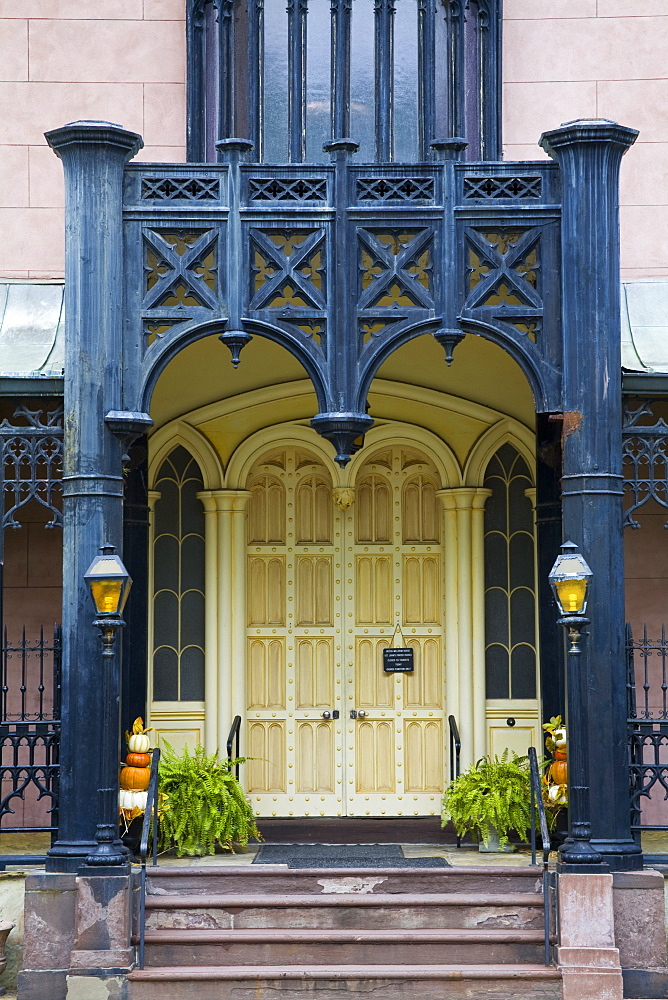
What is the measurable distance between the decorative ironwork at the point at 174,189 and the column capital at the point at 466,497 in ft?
13.0

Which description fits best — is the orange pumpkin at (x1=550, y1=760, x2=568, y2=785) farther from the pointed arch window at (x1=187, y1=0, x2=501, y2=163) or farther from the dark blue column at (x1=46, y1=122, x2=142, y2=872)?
the pointed arch window at (x1=187, y1=0, x2=501, y2=163)

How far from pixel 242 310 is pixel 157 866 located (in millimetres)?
4140

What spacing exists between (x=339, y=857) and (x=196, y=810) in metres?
1.17

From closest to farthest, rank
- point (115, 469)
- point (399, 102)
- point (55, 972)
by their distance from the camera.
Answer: point (55, 972)
point (115, 469)
point (399, 102)

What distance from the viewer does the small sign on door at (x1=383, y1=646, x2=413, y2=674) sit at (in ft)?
39.9

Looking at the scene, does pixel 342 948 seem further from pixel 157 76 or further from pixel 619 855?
pixel 157 76

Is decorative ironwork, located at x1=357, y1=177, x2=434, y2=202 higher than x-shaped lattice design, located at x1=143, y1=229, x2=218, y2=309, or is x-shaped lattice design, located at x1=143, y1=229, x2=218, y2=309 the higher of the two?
decorative ironwork, located at x1=357, y1=177, x2=434, y2=202

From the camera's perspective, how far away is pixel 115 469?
A: 9.26 m

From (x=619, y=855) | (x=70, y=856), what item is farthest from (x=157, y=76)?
(x=619, y=855)

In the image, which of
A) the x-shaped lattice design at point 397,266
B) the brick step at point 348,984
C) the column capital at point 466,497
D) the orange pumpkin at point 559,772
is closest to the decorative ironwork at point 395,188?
the x-shaped lattice design at point 397,266

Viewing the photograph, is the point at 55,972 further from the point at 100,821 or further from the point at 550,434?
the point at 550,434

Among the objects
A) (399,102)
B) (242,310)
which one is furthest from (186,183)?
(399,102)

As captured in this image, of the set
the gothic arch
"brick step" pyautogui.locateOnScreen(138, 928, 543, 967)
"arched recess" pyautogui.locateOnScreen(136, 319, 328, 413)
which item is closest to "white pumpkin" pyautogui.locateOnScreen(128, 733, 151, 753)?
"brick step" pyautogui.locateOnScreen(138, 928, 543, 967)

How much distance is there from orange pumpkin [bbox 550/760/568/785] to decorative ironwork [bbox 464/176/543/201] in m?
4.33
